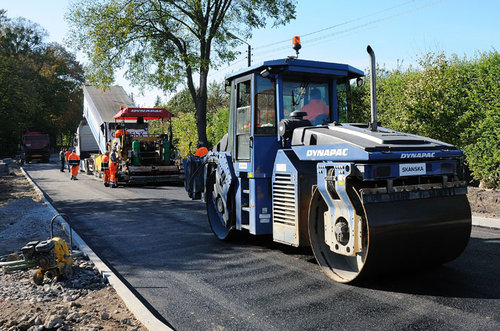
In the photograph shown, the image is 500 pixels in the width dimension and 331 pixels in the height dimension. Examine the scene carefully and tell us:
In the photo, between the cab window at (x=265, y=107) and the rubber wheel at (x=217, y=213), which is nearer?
the cab window at (x=265, y=107)

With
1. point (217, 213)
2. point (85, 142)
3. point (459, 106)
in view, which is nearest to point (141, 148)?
point (85, 142)

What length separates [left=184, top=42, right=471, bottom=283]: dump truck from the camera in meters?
4.58

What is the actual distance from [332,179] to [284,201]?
114cm

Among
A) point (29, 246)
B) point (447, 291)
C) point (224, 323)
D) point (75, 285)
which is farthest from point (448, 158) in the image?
point (29, 246)

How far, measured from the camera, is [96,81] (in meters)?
23.1

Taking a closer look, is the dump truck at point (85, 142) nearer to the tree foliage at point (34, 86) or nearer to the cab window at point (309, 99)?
the tree foliage at point (34, 86)

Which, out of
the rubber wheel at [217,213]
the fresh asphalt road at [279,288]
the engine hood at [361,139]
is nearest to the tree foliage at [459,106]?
the fresh asphalt road at [279,288]

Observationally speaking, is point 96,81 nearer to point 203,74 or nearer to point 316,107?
point 203,74

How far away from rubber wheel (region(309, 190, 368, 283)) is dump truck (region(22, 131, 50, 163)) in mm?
39849

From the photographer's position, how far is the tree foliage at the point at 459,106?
10.3 m

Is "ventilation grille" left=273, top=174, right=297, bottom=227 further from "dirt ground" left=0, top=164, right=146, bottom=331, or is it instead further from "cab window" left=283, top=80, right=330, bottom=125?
"dirt ground" left=0, top=164, right=146, bottom=331

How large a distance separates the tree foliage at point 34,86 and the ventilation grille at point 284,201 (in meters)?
41.9

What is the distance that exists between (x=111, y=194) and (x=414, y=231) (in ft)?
39.9

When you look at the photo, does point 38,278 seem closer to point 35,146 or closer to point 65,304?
point 65,304
